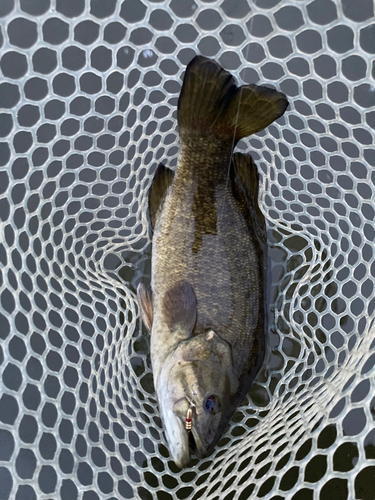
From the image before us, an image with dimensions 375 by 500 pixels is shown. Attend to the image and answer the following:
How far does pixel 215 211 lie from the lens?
2.88m

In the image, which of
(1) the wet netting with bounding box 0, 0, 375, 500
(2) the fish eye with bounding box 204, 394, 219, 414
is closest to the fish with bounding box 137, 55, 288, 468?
(2) the fish eye with bounding box 204, 394, 219, 414

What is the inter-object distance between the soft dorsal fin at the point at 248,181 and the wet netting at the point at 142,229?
1.47ft

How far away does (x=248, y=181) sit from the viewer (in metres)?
2.95

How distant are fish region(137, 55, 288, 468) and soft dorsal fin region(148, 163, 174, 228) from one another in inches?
1.6

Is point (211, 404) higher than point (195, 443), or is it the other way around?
point (211, 404)

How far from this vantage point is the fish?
260cm

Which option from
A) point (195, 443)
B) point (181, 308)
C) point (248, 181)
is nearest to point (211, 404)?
point (195, 443)

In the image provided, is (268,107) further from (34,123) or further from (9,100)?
(9,100)

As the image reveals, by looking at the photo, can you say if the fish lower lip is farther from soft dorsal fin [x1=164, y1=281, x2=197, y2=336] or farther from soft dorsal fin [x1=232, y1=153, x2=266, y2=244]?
soft dorsal fin [x1=232, y1=153, x2=266, y2=244]

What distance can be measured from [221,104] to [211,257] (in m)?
0.94

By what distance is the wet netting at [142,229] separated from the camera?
2.85 metres

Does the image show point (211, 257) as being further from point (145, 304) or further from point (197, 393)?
point (197, 393)

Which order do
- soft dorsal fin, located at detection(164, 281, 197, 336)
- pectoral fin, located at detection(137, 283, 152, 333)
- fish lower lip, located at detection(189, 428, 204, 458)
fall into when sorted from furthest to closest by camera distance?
1. pectoral fin, located at detection(137, 283, 152, 333)
2. soft dorsal fin, located at detection(164, 281, 197, 336)
3. fish lower lip, located at detection(189, 428, 204, 458)

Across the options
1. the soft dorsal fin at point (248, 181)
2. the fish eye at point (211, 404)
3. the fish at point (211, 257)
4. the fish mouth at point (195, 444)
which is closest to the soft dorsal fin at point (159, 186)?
the fish at point (211, 257)
